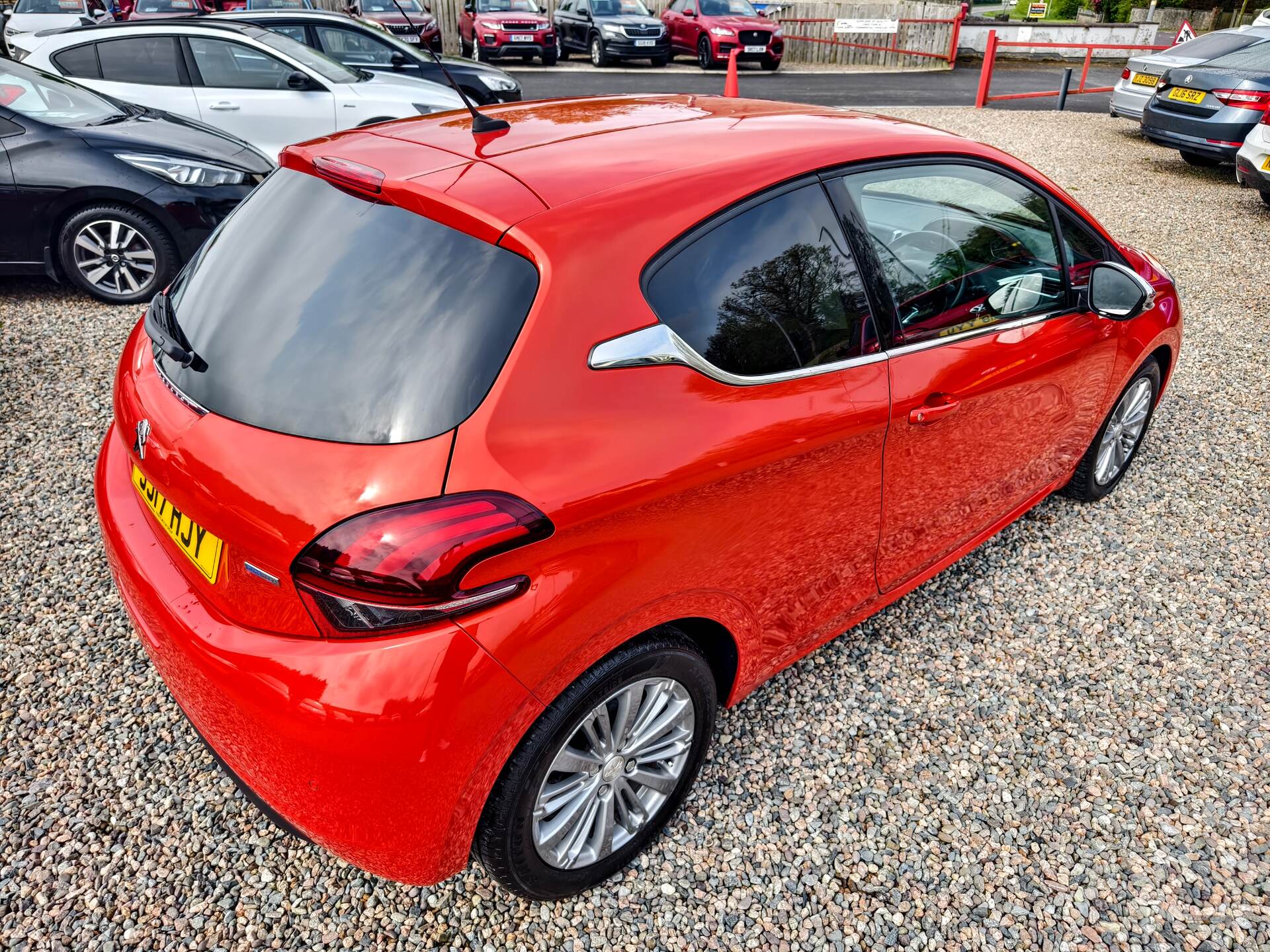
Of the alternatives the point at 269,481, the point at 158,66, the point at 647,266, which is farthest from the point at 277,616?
the point at 158,66

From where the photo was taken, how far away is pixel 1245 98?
991 cm

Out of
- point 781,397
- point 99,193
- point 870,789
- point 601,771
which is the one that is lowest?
point 870,789

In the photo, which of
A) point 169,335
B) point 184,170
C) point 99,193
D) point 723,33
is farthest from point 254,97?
point 723,33

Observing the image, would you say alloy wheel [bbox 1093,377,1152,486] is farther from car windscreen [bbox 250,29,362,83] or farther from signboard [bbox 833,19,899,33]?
signboard [bbox 833,19,899,33]

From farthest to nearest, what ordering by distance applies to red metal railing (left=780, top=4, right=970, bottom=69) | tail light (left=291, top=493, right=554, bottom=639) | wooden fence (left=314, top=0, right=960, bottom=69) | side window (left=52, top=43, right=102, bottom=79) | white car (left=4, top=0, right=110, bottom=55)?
wooden fence (left=314, top=0, right=960, bottom=69), red metal railing (left=780, top=4, right=970, bottom=69), white car (left=4, top=0, right=110, bottom=55), side window (left=52, top=43, right=102, bottom=79), tail light (left=291, top=493, right=554, bottom=639)

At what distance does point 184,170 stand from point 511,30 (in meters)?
14.8

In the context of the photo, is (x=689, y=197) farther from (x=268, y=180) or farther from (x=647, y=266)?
(x=268, y=180)

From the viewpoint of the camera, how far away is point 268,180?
2324mm

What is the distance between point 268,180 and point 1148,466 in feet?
13.6

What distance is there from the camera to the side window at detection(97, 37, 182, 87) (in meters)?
7.88

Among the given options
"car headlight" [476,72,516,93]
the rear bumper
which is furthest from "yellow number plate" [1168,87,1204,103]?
the rear bumper

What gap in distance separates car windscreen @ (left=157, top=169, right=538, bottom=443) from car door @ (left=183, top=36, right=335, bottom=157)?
6813mm

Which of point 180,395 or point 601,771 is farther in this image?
point 601,771

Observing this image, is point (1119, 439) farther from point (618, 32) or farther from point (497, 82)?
point (618, 32)
